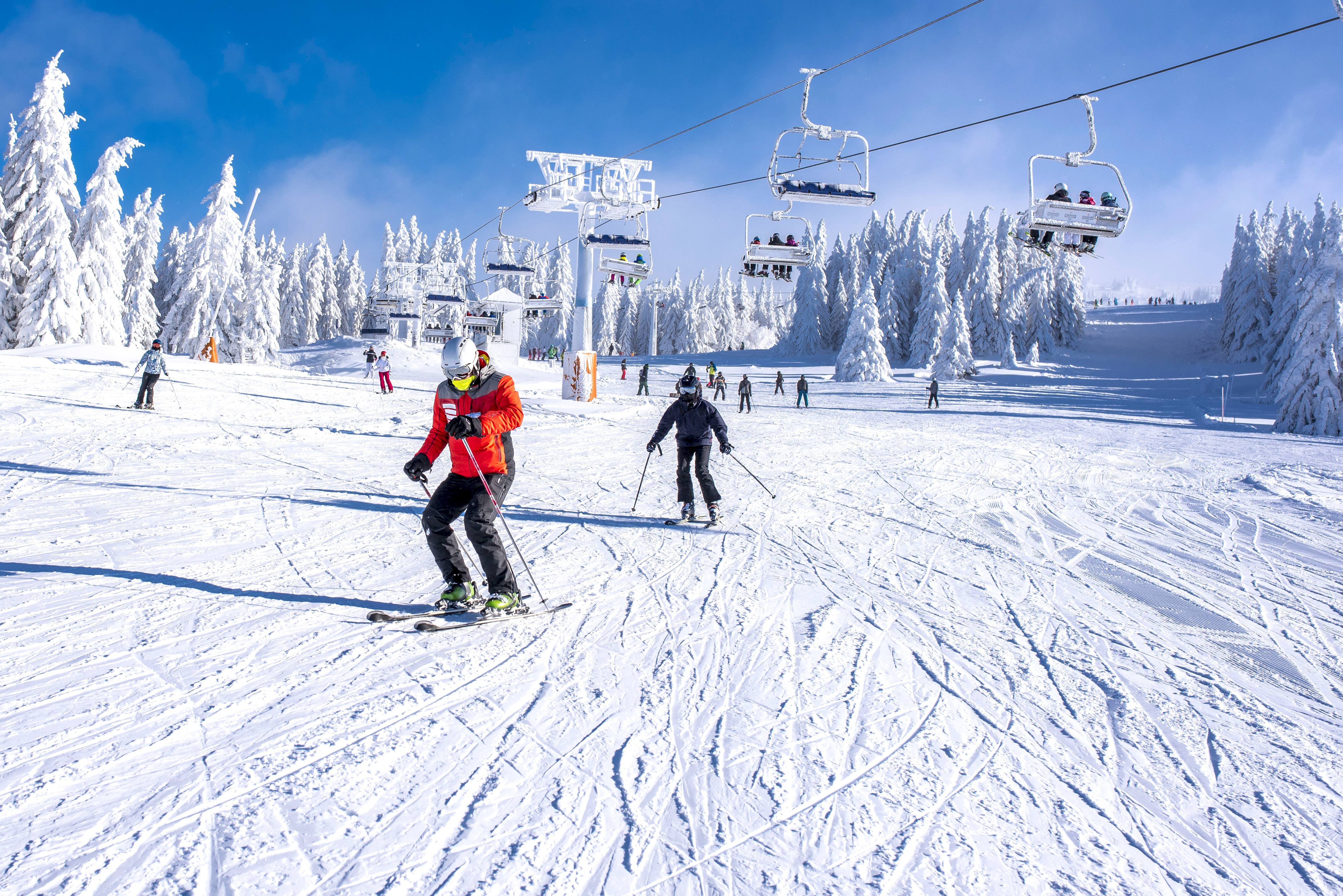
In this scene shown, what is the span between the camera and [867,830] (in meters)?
2.60

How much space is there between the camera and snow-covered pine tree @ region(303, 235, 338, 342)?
7138 centimetres

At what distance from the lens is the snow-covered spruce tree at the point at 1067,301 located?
57.8m

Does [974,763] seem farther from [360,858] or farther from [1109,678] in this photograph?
[360,858]

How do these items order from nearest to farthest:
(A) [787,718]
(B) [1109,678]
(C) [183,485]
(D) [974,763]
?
(D) [974,763] → (A) [787,718] → (B) [1109,678] → (C) [183,485]

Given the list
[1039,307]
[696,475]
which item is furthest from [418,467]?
[1039,307]

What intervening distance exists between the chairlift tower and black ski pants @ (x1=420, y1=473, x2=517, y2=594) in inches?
636

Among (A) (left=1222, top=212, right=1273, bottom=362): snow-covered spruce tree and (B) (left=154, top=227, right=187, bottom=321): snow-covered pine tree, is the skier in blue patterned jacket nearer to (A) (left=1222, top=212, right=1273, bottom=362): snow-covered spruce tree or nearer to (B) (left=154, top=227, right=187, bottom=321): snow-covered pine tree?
(B) (left=154, top=227, right=187, bottom=321): snow-covered pine tree

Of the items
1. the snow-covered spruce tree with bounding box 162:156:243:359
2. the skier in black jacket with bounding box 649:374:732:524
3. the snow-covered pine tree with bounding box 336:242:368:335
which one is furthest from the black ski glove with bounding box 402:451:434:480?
the snow-covered pine tree with bounding box 336:242:368:335

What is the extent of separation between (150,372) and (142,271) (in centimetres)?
3950

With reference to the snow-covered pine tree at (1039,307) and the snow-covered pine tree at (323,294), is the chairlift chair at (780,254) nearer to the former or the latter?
the snow-covered pine tree at (1039,307)

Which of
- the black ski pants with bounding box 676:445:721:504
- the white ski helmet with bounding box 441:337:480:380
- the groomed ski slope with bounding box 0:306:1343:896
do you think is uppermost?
the white ski helmet with bounding box 441:337:480:380

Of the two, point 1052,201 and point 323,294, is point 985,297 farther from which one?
point 323,294

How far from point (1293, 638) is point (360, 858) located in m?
6.03

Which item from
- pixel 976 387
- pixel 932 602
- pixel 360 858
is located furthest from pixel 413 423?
pixel 976 387
